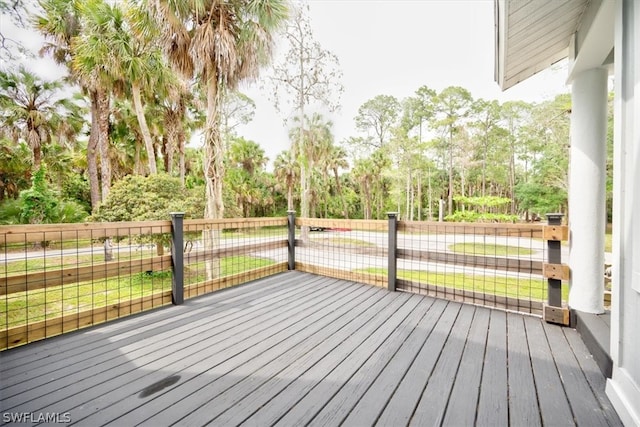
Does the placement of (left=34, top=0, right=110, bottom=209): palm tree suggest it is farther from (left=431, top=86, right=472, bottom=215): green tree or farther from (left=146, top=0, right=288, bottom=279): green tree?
(left=431, top=86, right=472, bottom=215): green tree

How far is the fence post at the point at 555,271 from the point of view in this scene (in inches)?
101

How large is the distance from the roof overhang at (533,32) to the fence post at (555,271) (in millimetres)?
1607

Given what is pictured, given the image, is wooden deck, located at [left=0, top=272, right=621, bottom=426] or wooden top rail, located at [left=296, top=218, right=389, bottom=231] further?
wooden top rail, located at [left=296, top=218, right=389, bottom=231]

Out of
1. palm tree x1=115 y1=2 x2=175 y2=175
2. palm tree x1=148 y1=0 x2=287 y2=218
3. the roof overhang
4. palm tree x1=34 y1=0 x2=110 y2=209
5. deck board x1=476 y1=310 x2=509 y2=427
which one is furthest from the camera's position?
palm tree x1=34 y1=0 x2=110 y2=209

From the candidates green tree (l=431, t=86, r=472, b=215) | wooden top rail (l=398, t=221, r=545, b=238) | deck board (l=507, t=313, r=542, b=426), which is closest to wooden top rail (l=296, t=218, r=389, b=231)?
wooden top rail (l=398, t=221, r=545, b=238)

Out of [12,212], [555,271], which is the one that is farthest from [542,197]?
[12,212]

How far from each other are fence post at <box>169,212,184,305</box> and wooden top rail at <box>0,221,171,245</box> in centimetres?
13

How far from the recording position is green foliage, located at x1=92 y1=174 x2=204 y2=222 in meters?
6.09

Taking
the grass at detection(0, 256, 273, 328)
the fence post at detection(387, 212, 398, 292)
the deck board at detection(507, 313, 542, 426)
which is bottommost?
the grass at detection(0, 256, 273, 328)

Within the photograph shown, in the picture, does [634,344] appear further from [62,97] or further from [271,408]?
[62,97]

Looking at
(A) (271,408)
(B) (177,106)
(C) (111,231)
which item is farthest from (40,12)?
(A) (271,408)

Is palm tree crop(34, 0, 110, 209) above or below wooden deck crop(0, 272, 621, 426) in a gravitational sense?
above

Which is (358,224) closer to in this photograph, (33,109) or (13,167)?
(33,109)

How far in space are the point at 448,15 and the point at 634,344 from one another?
10801 mm
